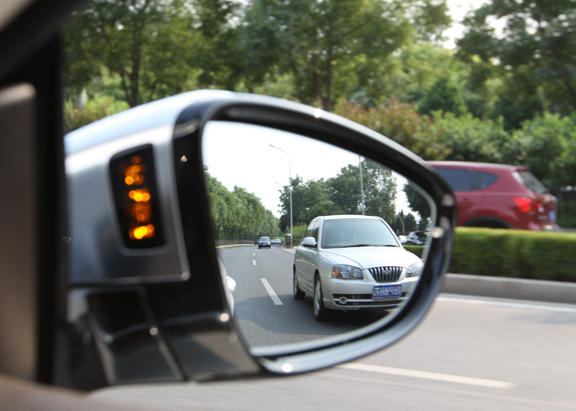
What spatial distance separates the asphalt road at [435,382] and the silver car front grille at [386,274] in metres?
1.45

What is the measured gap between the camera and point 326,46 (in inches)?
592

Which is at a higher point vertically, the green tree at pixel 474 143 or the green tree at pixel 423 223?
the green tree at pixel 474 143

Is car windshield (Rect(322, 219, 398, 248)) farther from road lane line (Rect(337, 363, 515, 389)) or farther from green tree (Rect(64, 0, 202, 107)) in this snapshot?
green tree (Rect(64, 0, 202, 107))

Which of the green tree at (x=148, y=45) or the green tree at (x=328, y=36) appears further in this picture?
the green tree at (x=328, y=36)

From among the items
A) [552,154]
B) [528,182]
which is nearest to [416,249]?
[528,182]

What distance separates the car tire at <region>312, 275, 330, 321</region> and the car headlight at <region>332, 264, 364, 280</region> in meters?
0.08

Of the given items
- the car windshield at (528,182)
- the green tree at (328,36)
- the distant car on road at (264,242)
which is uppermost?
the green tree at (328,36)

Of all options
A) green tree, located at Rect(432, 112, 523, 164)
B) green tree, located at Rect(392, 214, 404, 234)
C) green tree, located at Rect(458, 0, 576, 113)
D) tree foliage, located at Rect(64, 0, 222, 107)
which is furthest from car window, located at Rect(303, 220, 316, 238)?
green tree, located at Rect(458, 0, 576, 113)

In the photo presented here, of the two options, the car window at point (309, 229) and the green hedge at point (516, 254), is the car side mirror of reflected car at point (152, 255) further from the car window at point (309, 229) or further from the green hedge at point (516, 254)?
the green hedge at point (516, 254)

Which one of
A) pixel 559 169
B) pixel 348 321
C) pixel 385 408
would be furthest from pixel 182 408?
pixel 559 169

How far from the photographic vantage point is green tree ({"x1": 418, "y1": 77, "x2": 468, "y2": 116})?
31266 mm

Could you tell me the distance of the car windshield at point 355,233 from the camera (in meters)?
1.09

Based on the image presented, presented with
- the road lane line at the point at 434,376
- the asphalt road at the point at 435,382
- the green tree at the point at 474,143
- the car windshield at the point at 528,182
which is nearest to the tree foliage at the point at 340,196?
the asphalt road at the point at 435,382

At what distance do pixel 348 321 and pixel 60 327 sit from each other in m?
0.58
